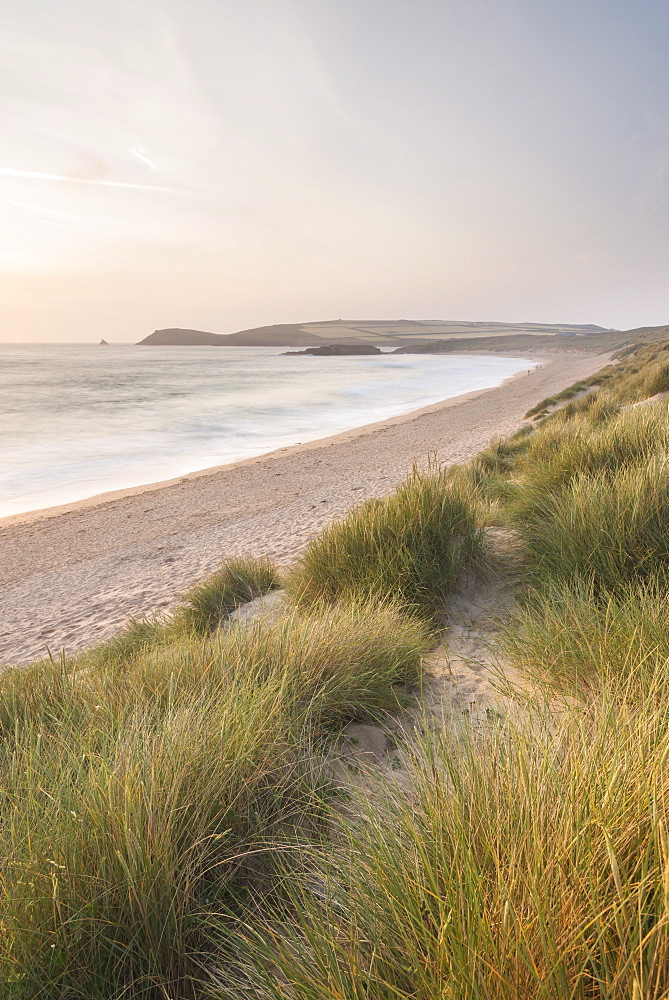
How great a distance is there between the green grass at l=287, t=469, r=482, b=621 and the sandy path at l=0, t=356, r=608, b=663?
2.56 meters

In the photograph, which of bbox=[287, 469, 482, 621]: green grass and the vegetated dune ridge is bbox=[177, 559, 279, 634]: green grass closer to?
bbox=[287, 469, 482, 621]: green grass

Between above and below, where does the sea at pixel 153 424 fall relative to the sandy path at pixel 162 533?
above

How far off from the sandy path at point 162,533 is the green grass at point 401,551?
256cm

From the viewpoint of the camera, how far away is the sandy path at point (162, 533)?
20.3 feet

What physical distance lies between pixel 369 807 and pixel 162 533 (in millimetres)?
8525

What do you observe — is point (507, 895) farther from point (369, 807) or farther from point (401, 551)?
point (401, 551)

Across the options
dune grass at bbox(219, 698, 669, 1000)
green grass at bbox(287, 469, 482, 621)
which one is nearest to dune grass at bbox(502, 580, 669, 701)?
dune grass at bbox(219, 698, 669, 1000)

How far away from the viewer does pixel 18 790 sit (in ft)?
5.22

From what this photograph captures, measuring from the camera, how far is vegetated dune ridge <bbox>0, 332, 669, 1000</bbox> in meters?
0.97

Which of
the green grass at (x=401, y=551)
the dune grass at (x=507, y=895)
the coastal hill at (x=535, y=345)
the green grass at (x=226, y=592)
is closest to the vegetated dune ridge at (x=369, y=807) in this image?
the dune grass at (x=507, y=895)

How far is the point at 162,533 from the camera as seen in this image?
9.18 m

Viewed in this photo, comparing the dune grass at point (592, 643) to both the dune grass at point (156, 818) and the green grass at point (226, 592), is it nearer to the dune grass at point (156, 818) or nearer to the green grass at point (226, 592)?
the dune grass at point (156, 818)

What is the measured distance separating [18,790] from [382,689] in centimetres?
149

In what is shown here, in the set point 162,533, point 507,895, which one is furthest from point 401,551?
point 162,533
